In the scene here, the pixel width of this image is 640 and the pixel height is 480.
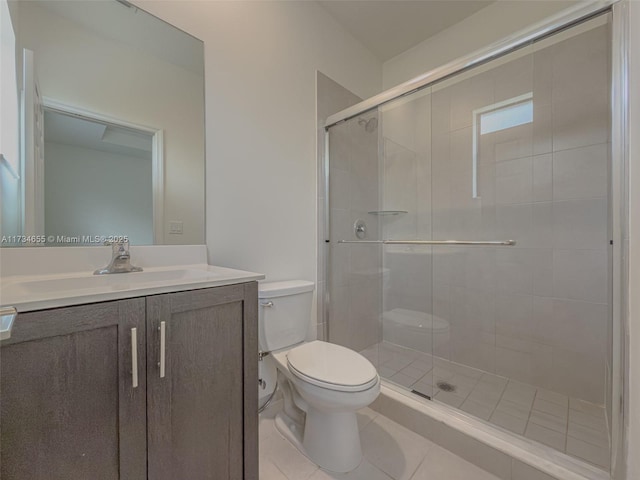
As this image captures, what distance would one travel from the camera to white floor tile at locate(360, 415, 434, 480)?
1203 millimetres

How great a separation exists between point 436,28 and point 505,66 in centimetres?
65

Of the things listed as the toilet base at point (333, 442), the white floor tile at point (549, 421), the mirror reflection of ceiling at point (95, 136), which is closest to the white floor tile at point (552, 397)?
the white floor tile at point (549, 421)

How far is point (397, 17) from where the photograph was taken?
6.48 ft

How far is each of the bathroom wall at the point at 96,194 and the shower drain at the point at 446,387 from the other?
1.80 meters

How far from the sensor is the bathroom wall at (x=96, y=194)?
1019 millimetres

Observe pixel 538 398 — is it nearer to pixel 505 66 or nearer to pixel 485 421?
pixel 485 421

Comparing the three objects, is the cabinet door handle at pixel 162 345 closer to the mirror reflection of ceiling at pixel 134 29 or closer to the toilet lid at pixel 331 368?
the toilet lid at pixel 331 368

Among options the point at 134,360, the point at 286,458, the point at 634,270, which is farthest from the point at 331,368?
the point at 634,270

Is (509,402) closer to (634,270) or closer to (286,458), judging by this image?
(634,270)

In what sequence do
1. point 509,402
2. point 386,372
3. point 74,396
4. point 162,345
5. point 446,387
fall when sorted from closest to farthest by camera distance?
point 74,396, point 162,345, point 509,402, point 446,387, point 386,372

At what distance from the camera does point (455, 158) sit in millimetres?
2047

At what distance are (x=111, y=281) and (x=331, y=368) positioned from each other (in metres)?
0.92

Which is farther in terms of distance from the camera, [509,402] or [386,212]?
[386,212]

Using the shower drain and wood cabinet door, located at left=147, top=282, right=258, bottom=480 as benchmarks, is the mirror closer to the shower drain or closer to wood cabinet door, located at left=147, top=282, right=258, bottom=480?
wood cabinet door, located at left=147, top=282, right=258, bottom=480
